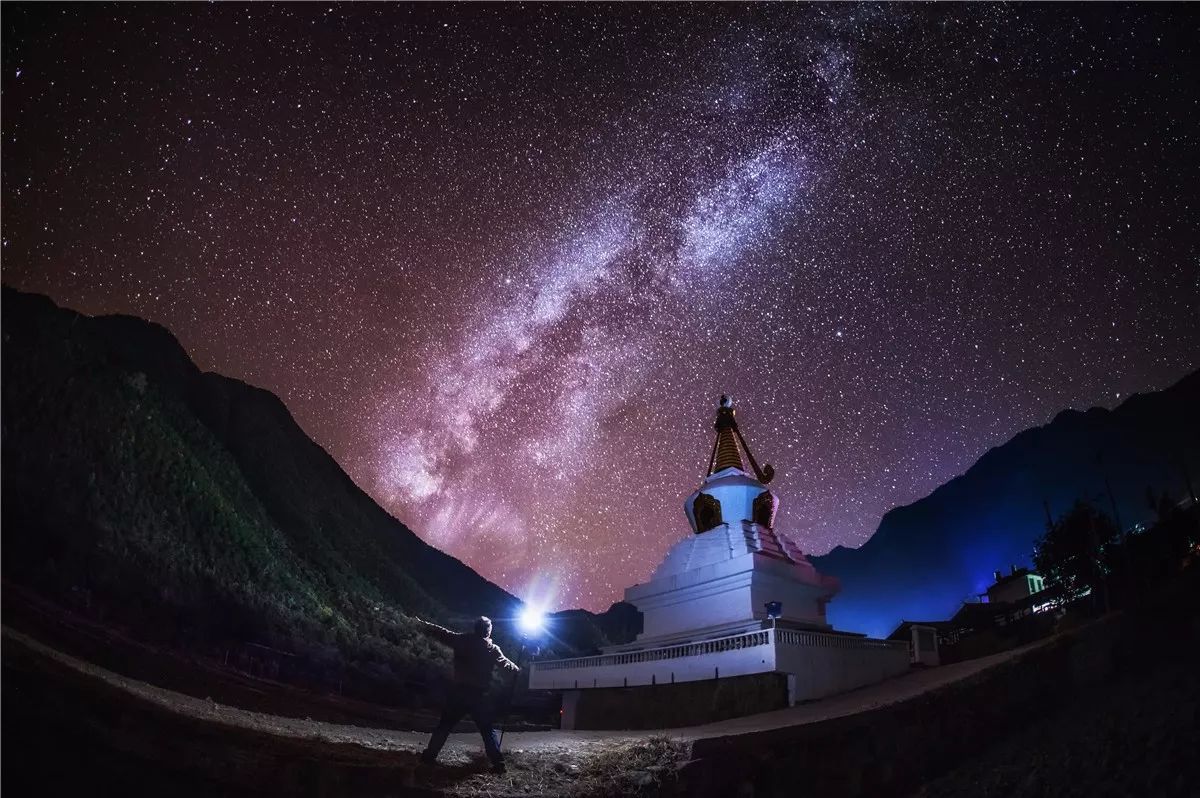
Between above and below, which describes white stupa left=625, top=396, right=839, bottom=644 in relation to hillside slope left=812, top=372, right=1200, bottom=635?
below

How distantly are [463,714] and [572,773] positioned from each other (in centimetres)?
182

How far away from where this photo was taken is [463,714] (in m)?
8.39

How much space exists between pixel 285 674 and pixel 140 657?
9.15 m

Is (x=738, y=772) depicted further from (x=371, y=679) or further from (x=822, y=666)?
(x=371, y=679)

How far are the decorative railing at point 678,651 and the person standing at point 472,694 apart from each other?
32.3 feet

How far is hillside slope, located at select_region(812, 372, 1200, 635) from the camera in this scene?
8300 centimetres

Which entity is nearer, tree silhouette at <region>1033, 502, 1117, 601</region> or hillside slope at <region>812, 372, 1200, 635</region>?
tree silhouette at <region>1033, 502, 1117, 601</region>

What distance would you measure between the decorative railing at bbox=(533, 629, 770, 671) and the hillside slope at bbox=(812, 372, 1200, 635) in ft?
236

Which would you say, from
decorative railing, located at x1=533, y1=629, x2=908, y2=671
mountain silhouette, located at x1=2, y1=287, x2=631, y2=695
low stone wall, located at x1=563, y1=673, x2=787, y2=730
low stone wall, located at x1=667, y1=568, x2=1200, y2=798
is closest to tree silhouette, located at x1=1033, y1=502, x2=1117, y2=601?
decorative railing, located at x1=533, y1=629, x2=908, y2=671

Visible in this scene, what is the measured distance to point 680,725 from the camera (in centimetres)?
1762

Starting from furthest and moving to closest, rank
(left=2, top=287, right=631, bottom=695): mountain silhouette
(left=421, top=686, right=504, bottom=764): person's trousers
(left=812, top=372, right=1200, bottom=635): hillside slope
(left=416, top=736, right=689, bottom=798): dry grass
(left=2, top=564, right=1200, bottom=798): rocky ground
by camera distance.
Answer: (left=812, top=372, right=1200, bottom=635): hillside slope < (left=2, top=287, right=631, bottom=695): mountain silhouette < (left=421, top=686, right=504, bottom=764): person's trousers < (left=416, top=736, right=689, bottom=798): dry grass < (left=2, top=564, right=1200, bottom=798): rocky ground

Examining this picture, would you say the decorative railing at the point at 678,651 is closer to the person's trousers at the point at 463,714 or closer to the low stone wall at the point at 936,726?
the low stone wall at the point at 936,726

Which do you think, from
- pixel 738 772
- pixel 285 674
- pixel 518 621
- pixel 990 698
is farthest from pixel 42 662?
pixel 518 621

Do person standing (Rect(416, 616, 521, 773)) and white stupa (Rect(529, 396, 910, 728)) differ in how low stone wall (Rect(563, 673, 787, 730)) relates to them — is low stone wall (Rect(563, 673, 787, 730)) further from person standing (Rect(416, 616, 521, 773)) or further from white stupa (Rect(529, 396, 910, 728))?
person standing (Rect(416, 616, 521, 773))
